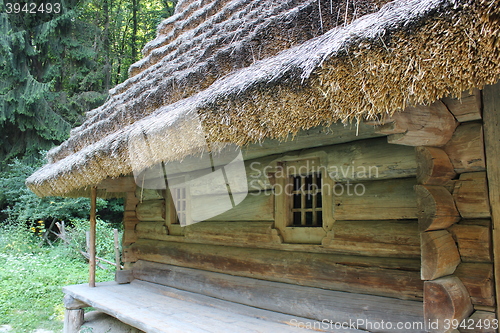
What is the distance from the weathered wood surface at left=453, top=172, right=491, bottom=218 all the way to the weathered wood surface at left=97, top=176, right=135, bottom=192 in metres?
4.66

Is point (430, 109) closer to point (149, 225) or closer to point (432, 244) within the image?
point (432, 244)

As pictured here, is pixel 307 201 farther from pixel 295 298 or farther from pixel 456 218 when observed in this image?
pixel 456 218

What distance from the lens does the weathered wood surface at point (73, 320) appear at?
527 cm

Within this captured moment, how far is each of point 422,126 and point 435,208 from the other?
0.47 m

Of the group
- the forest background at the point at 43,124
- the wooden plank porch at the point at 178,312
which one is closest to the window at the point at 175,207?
the wooden plank porch at the point at 178,312

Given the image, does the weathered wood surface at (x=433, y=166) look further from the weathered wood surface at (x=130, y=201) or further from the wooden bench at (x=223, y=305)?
Result: the weathered wood surface at (x=130, y=201)

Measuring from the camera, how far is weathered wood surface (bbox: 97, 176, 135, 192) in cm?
556

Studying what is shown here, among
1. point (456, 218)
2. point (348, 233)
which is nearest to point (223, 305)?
point (348, 233)

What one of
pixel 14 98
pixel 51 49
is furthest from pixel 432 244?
pixel 51 49

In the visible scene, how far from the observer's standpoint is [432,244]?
2127mm

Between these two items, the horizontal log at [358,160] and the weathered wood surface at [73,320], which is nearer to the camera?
the horizontal log at [358,160]

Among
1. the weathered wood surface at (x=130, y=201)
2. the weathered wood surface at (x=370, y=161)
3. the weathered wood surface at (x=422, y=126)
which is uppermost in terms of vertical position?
the weathered wood surface at (x=422, y=126)

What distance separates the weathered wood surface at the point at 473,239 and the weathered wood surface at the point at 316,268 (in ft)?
1.21

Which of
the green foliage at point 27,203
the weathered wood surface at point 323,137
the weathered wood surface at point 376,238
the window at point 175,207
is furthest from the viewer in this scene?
the green foliage at point 27,203
